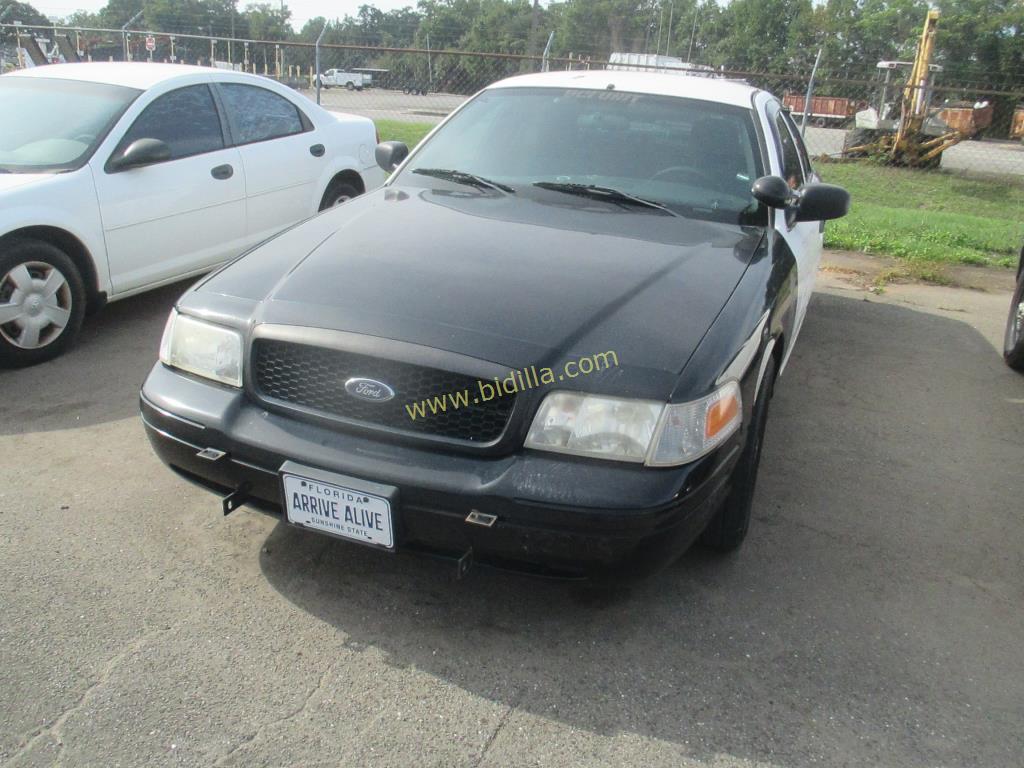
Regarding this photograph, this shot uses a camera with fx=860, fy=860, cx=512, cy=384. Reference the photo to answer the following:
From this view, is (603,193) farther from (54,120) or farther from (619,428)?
(54,120)

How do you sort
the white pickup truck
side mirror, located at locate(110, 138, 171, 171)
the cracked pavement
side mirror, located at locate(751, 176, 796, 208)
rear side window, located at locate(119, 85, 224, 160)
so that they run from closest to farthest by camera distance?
1. the cracked pavement
2. side mirror, located at locate(751, 176, 796, 208)
3. side mirror, located at locate(110, 138, 171, 171)
4. rear side window, located at locate(119, 85, 224, 160)
5. the white pickup truck

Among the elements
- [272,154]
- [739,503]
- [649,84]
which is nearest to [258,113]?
[272,154]

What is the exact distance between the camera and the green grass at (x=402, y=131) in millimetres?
14432

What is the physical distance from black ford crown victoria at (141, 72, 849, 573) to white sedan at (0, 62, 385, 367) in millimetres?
2063

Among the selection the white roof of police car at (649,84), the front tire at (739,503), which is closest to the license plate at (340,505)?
the front tire at (739,503)

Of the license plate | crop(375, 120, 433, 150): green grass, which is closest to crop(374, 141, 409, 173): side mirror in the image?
the license plate

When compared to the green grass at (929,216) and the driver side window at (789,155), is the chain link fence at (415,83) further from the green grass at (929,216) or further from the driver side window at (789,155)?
the driver side window at (789,155)

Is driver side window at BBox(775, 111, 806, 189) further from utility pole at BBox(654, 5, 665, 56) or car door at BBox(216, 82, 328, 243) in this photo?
utility pole at BBox(654, 5, 665, 56)

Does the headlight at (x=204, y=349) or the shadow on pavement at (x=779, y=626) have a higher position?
the headlight at (x=204, y=349)

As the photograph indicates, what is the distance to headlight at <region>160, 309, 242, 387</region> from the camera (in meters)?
2.66

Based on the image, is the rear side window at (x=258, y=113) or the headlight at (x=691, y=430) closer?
the headlight at (x=691, y=430)

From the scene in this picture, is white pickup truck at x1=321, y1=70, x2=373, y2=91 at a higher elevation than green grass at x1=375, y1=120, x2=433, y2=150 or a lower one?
higher

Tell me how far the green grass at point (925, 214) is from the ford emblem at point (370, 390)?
298 inches

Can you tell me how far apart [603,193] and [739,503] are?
140 cm
